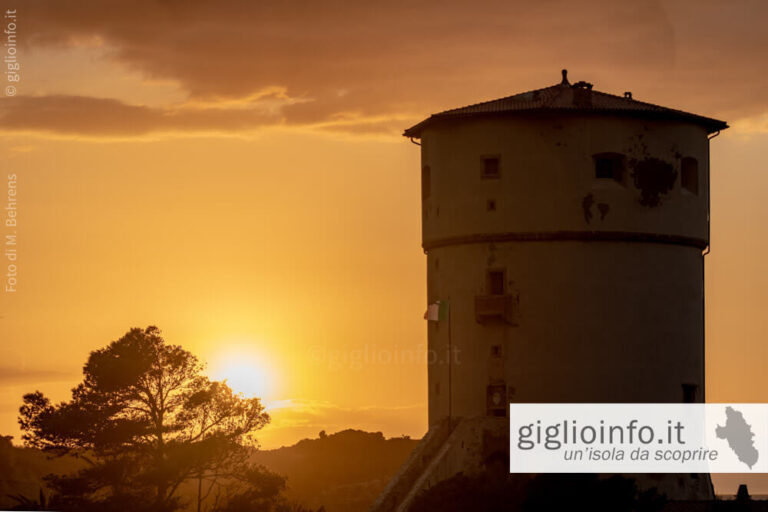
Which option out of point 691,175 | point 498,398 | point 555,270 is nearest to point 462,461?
point 498,398

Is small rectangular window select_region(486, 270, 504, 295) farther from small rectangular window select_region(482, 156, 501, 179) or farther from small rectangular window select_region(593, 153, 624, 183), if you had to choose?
small rectangular window select_region(593, 153, 624, 183)

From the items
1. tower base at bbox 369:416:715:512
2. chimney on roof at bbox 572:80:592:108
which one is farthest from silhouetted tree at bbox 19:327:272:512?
chimney on roof at bbox 572:80:592:108

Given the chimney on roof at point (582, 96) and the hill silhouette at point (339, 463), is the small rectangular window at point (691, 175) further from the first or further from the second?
the hill silhouette at point (339, 463)

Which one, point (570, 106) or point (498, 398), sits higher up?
point (570, 106)

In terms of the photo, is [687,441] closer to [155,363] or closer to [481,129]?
[481,129]

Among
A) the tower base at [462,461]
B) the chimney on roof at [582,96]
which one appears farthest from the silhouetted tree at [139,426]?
the chimney on roof at [582,96]

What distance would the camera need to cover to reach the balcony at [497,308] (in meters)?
38.7

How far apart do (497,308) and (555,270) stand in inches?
68.2

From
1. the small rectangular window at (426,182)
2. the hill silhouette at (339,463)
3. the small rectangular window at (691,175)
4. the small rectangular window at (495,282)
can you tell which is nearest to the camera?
the small rectangular window at (495,282)

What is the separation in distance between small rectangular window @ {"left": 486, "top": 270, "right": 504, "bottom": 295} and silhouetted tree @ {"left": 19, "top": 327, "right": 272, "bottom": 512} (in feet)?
31.1

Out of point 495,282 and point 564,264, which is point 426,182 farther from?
point 564,264

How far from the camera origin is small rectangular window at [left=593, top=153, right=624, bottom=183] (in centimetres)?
3956

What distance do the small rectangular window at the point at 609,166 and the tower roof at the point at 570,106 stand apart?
3.53 feet

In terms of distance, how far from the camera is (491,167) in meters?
39.7
